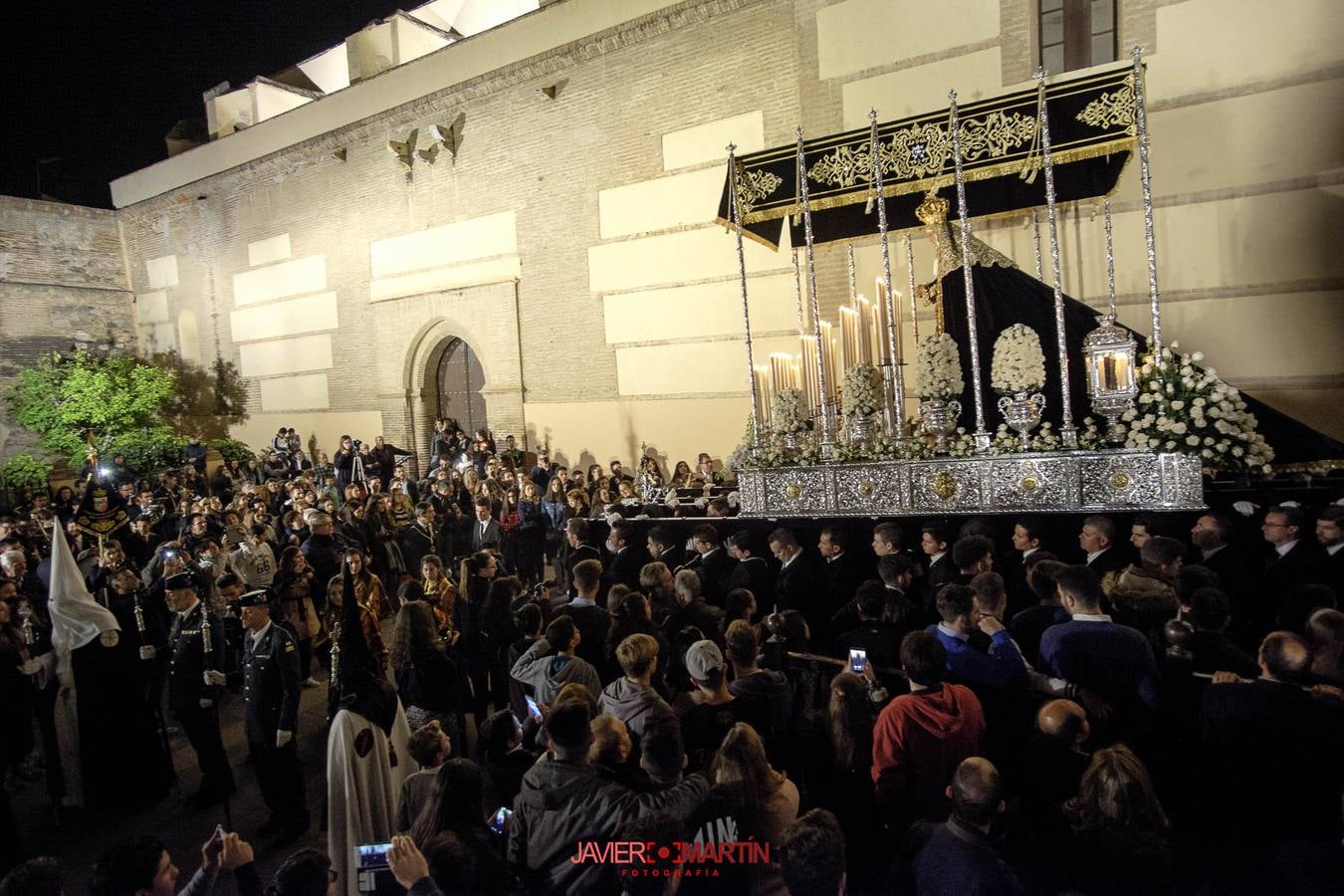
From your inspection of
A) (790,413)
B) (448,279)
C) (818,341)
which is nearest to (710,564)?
(790,413)

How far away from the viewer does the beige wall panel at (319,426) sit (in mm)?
18844

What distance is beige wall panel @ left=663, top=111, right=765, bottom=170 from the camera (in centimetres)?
1272

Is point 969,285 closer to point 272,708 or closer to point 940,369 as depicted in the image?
point 940,369

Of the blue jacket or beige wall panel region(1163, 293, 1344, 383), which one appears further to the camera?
beige wall panel region(1163, 293, 1344, 383)

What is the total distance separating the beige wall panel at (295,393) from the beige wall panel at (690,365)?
917cm

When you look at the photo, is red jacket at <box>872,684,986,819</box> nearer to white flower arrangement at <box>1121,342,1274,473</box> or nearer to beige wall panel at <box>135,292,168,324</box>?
white flower arrangement at <box>1121,342,1274,473</box>

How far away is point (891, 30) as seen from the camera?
11.2 meters

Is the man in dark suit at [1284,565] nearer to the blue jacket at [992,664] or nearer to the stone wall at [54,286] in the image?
the blue jacket at [992,664]

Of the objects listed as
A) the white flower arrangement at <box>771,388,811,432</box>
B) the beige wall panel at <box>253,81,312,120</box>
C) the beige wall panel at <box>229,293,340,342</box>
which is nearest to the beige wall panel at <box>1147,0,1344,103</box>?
the white flower arrangement at <box>771,388,811,432</box>

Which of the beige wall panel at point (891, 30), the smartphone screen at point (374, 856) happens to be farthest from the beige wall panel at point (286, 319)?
the smartphone screen at point (374, 856)

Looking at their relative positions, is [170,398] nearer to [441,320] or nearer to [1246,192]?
[441,320]

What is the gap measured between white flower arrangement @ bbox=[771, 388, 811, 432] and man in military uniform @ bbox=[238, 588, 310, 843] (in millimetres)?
4756

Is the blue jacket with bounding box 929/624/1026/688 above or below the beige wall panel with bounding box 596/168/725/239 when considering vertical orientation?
below

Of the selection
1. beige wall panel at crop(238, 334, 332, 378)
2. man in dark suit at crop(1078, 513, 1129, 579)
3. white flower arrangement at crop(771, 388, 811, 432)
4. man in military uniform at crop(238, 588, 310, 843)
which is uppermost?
beige wall panel at crop(238, 334, 332, 378)
